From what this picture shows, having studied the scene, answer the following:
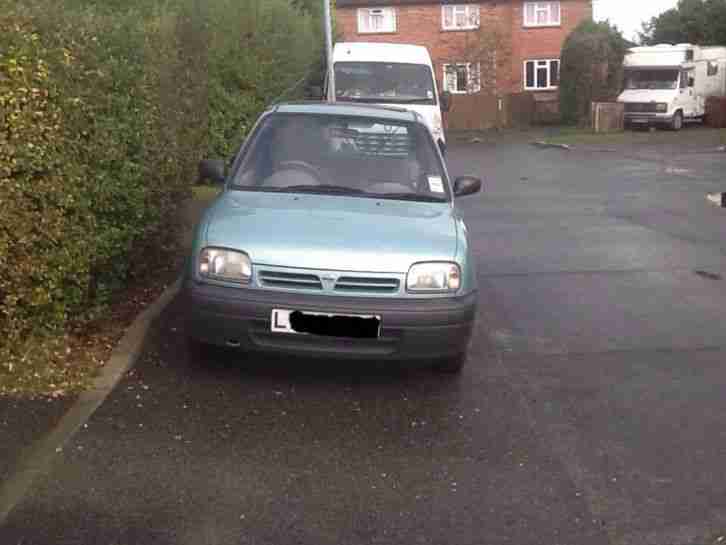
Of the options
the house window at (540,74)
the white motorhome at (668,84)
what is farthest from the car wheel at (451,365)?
the house window at (540,74)

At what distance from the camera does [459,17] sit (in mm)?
49781

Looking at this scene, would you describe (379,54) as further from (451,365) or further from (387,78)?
(451,365)

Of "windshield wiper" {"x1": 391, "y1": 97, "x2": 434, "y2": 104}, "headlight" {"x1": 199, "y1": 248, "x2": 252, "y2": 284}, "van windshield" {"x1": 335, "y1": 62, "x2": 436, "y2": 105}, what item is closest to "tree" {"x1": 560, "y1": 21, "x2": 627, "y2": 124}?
"van windshield" {"x1": 335, "y1": 62, "x2": 436, "y2": 105}

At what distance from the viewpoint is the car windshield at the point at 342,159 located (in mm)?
7348

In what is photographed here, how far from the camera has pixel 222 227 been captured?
638cm

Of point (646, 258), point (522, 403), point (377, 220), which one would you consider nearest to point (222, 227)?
point (377, 220)

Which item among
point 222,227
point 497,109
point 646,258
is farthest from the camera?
point 497,109

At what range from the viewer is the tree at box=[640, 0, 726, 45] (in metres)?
50.9

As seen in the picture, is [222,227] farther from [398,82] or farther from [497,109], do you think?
[497,109]

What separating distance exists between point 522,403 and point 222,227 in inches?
80.3

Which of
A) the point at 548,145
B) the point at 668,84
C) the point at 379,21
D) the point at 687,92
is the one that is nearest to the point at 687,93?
the point at 687,92

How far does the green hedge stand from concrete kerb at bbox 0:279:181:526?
332mm

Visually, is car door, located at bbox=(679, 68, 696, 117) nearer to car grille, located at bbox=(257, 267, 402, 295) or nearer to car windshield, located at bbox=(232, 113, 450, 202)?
car windshield, located at bbox=(232, 113, 450, 202)

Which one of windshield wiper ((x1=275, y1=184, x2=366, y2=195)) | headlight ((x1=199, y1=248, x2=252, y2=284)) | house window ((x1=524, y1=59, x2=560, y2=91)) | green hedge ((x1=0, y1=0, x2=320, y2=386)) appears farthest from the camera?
house window ((x1=524, y1=59, x2=560, y2=91))
